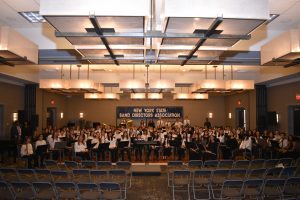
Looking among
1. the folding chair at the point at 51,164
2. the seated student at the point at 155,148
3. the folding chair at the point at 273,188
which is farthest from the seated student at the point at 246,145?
the folding chair at the point at 51,164

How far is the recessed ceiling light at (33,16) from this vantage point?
29.3ft

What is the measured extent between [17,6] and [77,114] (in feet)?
69.3

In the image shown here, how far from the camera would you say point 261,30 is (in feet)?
34.8

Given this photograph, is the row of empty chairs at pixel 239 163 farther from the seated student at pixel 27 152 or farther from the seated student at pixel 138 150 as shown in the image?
the seated student at pixel 27 152

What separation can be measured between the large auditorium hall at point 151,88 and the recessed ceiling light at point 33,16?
0.20ft

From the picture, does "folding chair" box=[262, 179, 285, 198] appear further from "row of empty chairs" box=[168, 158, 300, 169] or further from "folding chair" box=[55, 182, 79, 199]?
"folding chair" box=[55, 182, 79, 199]

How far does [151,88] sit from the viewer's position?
13703 mm

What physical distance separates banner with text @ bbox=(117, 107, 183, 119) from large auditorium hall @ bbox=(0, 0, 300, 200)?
466 cm

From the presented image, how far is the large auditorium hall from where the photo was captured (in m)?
4.93

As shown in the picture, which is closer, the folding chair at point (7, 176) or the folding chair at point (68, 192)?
the folding chair at point (68, 192)

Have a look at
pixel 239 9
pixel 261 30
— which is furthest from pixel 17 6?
pixel 261 30

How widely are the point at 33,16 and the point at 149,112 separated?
2045 cm

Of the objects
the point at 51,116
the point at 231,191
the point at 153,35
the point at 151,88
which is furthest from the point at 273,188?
the point at 51,116

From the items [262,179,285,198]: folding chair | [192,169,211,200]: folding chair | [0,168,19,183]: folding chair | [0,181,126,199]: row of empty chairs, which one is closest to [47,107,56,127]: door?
[0,168,19,183]: folding chair
